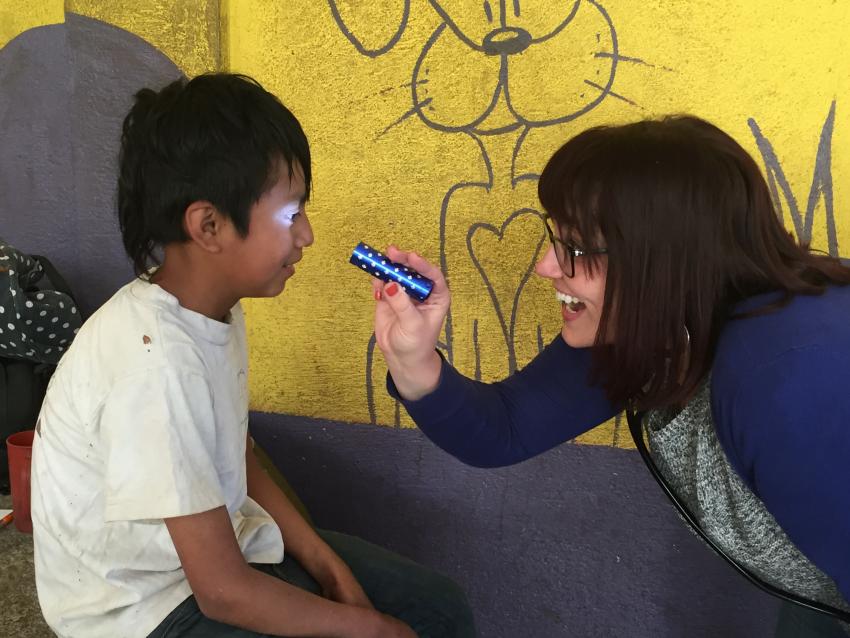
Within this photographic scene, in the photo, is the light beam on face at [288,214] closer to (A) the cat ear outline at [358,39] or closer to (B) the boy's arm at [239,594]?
(B) the boy's arm at [239,594]

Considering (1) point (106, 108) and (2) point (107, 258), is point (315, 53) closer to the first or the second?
(1) point (106, 108)

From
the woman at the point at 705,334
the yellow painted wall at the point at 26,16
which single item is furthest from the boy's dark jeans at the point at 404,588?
the yellow painted wall at the point at 26,16

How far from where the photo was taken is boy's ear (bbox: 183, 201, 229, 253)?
1.16 meters

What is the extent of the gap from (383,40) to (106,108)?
0.85 meters

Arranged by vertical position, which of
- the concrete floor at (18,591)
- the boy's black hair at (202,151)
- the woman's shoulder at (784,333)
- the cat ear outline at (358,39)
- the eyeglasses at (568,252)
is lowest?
the concrete floor at (18,591)

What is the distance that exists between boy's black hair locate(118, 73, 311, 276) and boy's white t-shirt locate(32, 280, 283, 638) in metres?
0.15

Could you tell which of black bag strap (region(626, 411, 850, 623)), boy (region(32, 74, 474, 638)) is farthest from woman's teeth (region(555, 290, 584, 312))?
boy (region(32, 74, 474, 638))

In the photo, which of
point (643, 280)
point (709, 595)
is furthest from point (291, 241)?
point (709, 595)

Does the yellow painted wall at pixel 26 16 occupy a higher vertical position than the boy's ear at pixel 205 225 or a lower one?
higher

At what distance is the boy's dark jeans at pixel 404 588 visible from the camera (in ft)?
4.59

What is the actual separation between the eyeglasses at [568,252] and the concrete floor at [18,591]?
4.69ft

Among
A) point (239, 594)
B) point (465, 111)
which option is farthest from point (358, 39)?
point (239, 594)

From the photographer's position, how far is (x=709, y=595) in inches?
70.2

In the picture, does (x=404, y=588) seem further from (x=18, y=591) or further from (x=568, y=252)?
(x=18, y=591)
